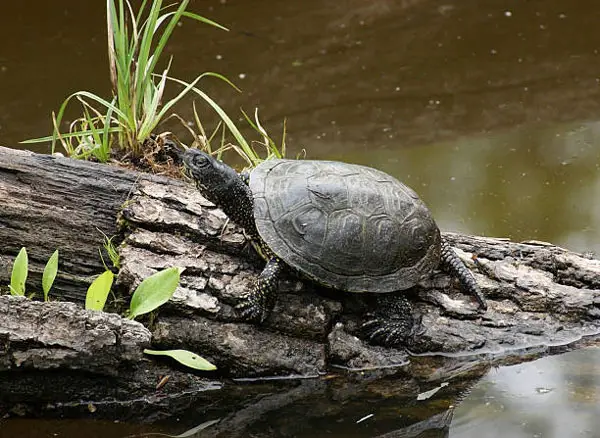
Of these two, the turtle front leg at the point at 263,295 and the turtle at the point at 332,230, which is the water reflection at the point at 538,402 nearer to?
the turtle at the point at 332,230

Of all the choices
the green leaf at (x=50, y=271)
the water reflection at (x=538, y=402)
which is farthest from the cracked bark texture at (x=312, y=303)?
the green leaf at (x=50, y=271)

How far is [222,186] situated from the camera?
2.79 meters

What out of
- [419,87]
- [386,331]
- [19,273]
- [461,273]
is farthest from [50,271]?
[419,87]

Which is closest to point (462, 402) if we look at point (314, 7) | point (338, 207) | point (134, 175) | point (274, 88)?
point (338, 207)

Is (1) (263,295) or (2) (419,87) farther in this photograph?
(2) (419,87)

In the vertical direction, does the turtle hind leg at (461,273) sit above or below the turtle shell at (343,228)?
below

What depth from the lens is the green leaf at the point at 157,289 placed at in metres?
2.58

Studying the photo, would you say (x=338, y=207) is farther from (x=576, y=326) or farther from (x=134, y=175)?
(x=576, y=326)

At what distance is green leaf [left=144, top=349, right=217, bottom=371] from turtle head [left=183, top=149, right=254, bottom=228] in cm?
53

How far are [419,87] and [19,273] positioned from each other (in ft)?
12.7

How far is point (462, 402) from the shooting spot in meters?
2.72

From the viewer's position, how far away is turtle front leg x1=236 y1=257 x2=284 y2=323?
105 inches

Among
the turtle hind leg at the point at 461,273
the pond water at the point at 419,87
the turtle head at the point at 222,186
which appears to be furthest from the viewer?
the pond water at the point at 419,87

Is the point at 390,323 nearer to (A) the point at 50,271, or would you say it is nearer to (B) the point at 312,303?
(B) the point at 312,303
